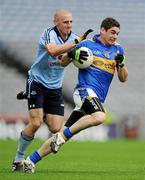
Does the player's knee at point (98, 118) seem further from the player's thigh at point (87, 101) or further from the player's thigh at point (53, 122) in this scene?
the player's thigh at point (53, 122)

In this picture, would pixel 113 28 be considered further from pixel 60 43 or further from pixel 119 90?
pixel 119 90

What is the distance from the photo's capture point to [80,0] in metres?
27.6

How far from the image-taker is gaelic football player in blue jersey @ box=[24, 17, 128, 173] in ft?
27.6

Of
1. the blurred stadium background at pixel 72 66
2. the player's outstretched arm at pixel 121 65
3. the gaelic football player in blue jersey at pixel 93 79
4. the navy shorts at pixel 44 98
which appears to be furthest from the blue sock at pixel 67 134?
the blurred stadium background at pixel 72 66

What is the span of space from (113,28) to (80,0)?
1910cm

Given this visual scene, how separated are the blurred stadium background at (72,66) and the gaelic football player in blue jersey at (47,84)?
1401 cm

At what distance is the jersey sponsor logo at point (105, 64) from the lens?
875 centimetres

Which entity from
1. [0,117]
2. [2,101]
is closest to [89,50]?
[0,117]

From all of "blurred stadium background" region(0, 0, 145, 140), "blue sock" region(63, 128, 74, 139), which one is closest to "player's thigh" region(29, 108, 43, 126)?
"blue sock" region(63, 128, 74, 139)

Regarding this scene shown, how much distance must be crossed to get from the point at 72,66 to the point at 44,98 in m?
16.6

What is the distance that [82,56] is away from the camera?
8.46 m

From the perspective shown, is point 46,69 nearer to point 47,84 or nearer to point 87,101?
point 47,84

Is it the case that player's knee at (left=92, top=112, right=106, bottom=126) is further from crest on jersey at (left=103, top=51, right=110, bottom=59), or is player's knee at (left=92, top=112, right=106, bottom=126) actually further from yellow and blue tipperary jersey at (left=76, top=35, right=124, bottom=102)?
crest on jersey at (left=103, top=51, right=110, bottom=59)

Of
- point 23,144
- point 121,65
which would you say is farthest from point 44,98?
point 121,65
